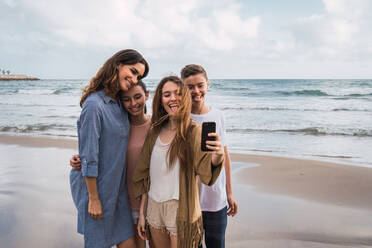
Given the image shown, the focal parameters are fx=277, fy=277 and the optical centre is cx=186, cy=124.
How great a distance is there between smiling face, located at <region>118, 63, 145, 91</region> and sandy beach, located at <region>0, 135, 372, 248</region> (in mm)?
2082

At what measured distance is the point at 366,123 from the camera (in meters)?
11.9

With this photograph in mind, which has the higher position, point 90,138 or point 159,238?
point 90,138

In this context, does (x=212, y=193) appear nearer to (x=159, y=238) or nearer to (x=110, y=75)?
(x=159, y=238)

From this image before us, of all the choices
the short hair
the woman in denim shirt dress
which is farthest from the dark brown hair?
the short hair

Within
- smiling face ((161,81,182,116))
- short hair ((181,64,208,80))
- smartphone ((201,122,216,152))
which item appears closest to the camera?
smartphone ((201,122,216,152))

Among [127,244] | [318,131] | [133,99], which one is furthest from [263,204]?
[318,131]

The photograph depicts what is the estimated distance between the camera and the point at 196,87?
2.28 metres

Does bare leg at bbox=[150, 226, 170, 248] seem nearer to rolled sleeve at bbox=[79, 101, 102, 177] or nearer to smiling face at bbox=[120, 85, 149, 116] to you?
rolled sleeve at bbox=[79, 101, 102, 177]

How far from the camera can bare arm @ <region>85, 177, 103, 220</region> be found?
1.90m

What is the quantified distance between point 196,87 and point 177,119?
507mm

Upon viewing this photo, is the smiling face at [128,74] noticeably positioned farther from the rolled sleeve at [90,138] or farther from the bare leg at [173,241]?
the bare leg at [173,241]

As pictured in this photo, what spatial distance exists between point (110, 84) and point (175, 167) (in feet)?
2.54

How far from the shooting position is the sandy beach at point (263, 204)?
3.27 metres

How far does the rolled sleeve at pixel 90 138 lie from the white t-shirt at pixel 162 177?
1.28 feet
